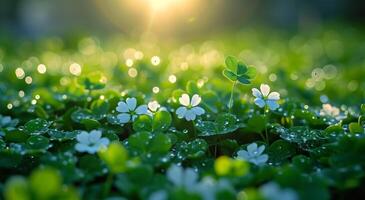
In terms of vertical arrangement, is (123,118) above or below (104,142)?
above

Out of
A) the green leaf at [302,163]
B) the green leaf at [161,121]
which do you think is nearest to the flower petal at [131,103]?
the green leaf at [161,121]

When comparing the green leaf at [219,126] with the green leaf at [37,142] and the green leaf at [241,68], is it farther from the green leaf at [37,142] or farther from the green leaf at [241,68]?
the green leaf at [37,142]

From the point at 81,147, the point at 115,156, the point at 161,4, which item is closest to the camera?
the point at 115,156

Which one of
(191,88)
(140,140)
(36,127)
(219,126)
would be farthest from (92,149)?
(191,88)

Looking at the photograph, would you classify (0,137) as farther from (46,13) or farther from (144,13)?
(46,13)

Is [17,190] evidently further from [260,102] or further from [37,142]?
[260,102]

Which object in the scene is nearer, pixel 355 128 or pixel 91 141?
pixel 91 141
